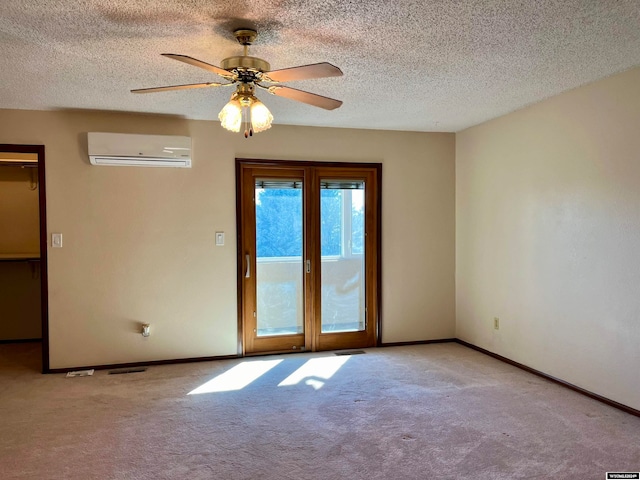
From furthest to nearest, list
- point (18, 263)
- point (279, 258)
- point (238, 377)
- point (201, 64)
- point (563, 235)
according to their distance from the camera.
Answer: point (18, 263) → point (279, 258) → point (238, 377) → point (563, 235) → point (201, 64)

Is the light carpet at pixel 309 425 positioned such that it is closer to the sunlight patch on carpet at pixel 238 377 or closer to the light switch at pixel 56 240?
the sunlight patch on carpet at pixel 238 377

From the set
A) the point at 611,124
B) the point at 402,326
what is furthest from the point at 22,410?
the point at 611,124

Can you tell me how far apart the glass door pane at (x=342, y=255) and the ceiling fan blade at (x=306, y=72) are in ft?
7.72

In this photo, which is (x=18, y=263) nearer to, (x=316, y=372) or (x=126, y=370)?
(x=126, y=370)

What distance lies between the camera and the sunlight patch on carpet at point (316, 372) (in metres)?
3.70

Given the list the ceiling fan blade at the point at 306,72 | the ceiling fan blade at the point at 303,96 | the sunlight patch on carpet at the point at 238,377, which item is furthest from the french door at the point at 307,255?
the ceiling fan blade at the point at 306,72

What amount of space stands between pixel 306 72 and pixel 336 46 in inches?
20.0

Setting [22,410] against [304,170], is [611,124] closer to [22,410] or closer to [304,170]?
[304,170]

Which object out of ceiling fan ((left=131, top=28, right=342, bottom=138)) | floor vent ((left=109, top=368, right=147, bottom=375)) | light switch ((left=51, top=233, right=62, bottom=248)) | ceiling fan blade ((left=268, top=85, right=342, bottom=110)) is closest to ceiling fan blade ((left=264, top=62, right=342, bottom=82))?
ceiling fan ((left=131, top=28, right=342, bottom=138))

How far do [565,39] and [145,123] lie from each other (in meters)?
3.41

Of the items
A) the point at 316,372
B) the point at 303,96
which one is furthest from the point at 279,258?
the point at 303,96

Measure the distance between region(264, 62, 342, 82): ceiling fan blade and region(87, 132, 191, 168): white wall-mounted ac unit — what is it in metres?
2.06

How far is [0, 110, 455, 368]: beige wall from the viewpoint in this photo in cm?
400

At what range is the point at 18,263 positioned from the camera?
17.0 feet
